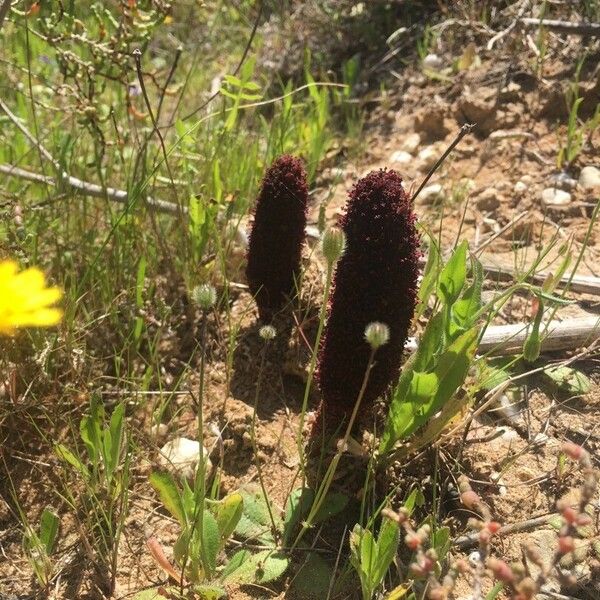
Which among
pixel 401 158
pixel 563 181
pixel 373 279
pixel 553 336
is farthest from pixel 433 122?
pixel 373 279

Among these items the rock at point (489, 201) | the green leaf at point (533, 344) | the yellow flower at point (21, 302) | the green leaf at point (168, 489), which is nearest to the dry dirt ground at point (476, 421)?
the rock at point (489, 201)

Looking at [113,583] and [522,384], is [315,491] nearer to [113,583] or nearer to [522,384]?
[113,583]

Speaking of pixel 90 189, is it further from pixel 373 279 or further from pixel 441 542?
pixel 441 542

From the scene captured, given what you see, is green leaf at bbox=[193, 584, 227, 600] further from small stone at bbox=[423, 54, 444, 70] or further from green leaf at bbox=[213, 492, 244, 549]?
small stone at bbox=[423, 54, 444, 70]

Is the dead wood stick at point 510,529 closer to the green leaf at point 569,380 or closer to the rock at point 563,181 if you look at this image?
the green leaf at point 569,380

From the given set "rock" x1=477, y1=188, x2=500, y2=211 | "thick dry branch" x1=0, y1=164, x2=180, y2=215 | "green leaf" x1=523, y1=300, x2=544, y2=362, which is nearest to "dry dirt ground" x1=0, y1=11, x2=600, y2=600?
"rock" x1=477, y1=188, x2=500, y2=211

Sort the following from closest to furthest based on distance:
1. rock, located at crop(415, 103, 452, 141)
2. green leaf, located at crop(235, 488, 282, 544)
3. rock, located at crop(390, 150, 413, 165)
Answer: green leaf, located at crop(235, 488, 282, 544) < rock, located at crop(390, 150, 413, 165) < rock, located at crop(415, 103, 452, 141)
